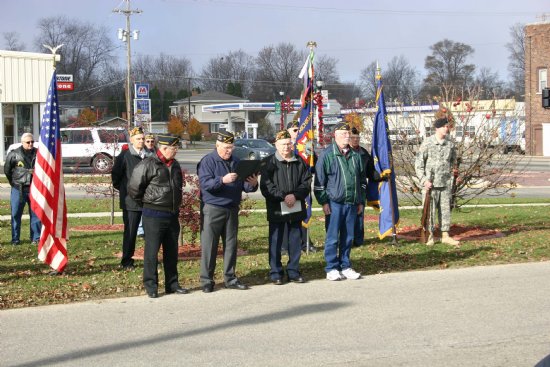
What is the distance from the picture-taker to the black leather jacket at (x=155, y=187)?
353 inches

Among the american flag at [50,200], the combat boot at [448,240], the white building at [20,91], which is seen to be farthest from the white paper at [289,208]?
the white building at [20,91]

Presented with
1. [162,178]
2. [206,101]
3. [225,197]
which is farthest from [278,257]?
[206,101]

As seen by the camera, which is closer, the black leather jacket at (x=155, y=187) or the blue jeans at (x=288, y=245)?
the black leather jacket at (x=155, y=187)

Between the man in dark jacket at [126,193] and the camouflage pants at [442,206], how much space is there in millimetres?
4540

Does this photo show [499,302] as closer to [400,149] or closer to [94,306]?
[94,306]

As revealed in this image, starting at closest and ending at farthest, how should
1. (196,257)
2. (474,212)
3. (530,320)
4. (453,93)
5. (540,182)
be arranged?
(530,320) → (196,257) → (453,93) → (474,212) → (540,182)

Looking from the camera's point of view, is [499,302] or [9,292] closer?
[499,302]

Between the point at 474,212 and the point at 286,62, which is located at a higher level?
the point at 286,62

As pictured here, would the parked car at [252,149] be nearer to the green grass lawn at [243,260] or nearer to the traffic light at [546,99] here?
the traffic light at [546,99]

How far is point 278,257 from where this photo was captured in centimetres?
966

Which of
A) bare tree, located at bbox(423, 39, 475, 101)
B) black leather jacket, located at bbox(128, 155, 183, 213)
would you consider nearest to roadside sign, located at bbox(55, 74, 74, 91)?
black leather jacket, located at bbox(128, 155, 183, 213)

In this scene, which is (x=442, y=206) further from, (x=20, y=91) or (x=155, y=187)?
(x=20, y=91)

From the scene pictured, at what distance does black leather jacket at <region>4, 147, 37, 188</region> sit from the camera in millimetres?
12906

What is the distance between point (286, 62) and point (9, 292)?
329ft
